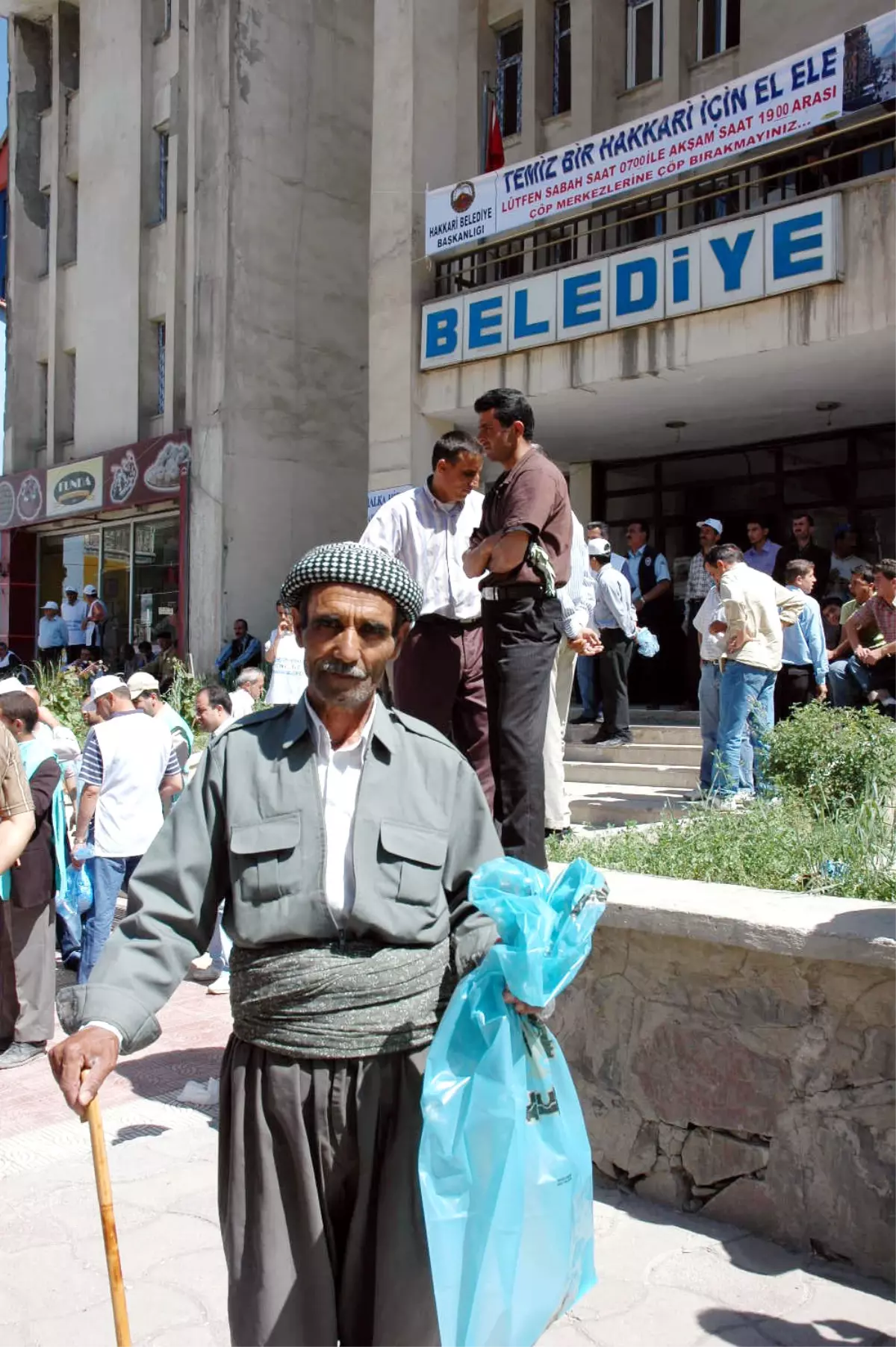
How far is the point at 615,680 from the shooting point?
9.78 m

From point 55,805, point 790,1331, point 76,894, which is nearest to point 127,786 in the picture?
point 55,805

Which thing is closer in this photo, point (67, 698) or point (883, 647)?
point (883, 647)

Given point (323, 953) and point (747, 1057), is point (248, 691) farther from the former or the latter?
point (323, 953)

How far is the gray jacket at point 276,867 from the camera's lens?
2041mm

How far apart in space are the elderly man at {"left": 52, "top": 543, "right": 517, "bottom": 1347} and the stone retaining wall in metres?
1.56

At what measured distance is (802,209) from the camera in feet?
33.7

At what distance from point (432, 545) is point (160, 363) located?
55.1 feet

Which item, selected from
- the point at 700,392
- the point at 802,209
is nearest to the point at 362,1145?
the point at 802,209

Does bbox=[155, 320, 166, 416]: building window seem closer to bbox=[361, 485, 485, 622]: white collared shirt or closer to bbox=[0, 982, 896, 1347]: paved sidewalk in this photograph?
bbox=[361, 485, 485, 622]: white collared shirt

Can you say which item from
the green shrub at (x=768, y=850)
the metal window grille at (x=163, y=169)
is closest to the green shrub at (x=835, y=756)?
the green shrub at (x=768, y=850)

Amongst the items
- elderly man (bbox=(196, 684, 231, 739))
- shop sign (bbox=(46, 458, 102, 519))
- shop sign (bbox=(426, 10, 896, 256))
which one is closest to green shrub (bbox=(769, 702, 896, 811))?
elderly man (bbox=(196, 684, 231, 739))

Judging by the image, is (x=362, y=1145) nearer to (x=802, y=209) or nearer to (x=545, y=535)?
(x=545, y=535)

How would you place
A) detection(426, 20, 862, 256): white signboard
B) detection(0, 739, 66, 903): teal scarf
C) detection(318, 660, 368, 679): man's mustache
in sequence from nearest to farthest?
detection(318, 660, 368, 679): man's mustache < detection(0, 739, 66, 903): teal scarf < detection(426, 20, 862, 256): white signboard

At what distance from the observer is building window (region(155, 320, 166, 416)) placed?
1953cm
